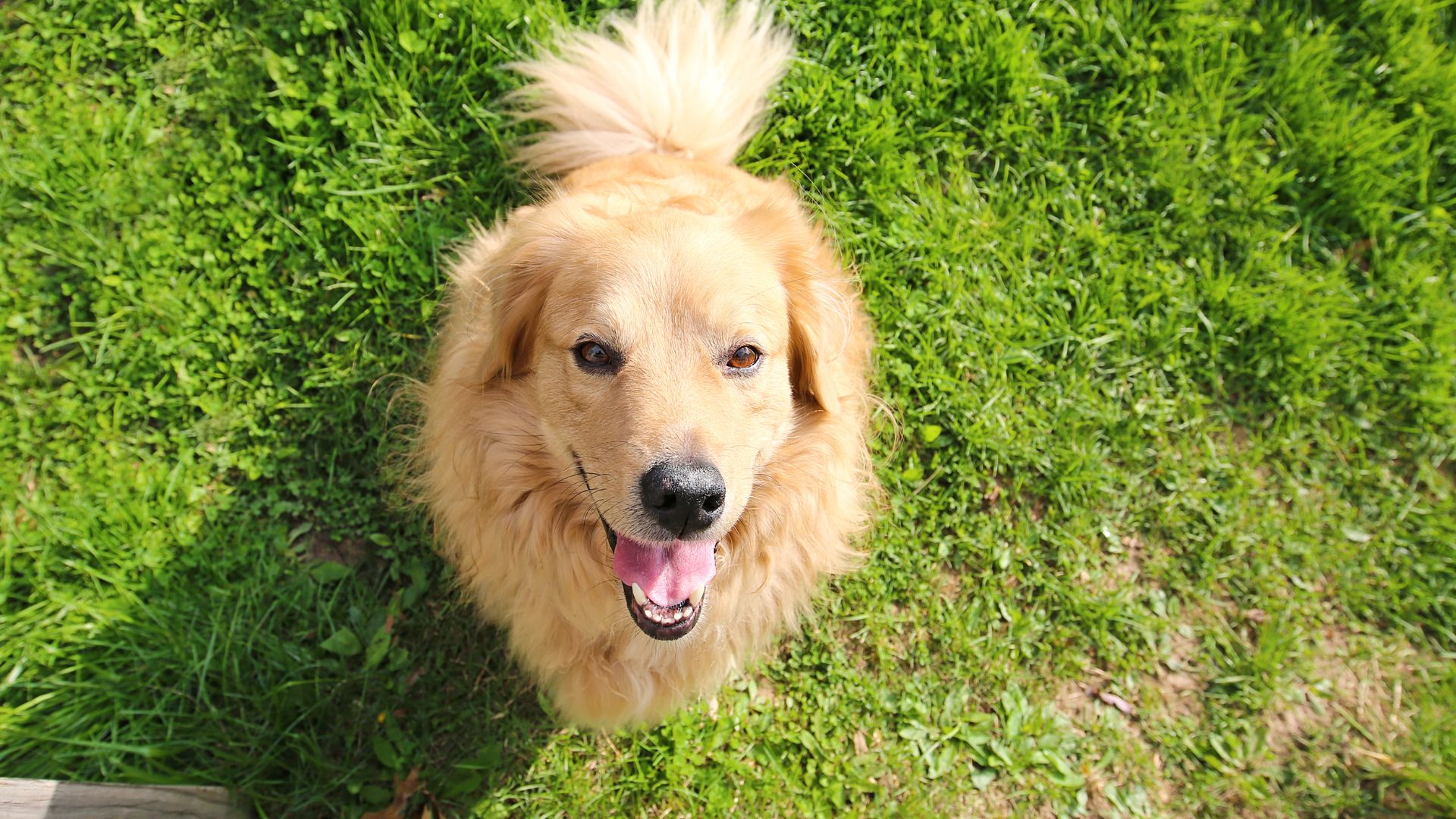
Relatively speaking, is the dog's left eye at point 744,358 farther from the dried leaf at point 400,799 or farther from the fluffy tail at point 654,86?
the dried leaf at point 400,799

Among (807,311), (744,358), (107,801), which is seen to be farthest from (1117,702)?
(107,801)

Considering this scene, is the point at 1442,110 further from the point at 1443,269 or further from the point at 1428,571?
the point at 1428,571

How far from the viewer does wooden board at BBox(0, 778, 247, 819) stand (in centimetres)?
243

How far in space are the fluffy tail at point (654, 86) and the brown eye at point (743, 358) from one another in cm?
159

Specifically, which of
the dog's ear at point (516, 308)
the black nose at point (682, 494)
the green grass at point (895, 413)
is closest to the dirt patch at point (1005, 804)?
the green grass at point (895, 413)

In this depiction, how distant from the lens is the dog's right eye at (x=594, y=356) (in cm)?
227

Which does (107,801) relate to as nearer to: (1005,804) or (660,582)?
(660,582)

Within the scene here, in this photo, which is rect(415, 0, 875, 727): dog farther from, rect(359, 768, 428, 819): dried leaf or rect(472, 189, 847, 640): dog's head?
rect(359, 768, 428, 819): dried leaf

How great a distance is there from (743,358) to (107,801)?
255 centimetres

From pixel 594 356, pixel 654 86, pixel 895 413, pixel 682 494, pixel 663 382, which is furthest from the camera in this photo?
pixel 895 413

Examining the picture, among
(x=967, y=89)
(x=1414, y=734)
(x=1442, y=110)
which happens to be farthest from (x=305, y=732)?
(x=1442, y=110)

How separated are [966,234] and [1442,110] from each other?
8.67 ft

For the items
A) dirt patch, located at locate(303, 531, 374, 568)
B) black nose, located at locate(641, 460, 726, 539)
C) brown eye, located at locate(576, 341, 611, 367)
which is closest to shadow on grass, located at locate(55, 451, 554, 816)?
dirt patch, located at locate(303, 531, 374, 568)

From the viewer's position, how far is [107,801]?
2.62 metres
